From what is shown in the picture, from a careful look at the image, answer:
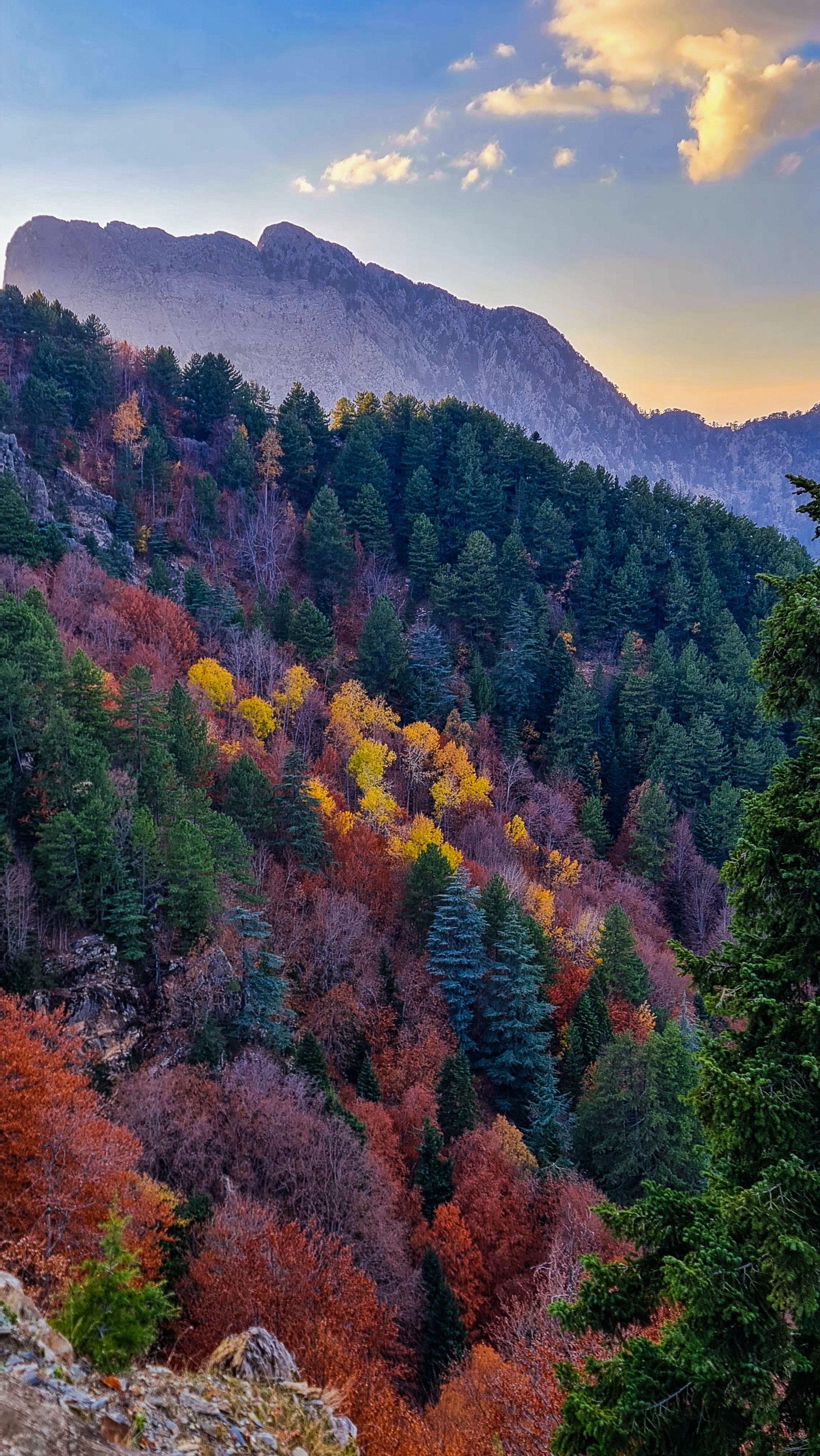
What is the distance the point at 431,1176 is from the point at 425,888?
14.4 metres

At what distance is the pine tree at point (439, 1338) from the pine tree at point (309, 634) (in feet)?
135

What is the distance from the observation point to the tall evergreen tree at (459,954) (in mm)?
35000

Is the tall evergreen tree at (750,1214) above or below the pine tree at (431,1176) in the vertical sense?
above

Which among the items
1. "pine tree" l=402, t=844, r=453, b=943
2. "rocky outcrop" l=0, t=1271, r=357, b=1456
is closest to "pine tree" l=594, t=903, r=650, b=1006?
"pine tree" l=402, t=844, r=453, b=943

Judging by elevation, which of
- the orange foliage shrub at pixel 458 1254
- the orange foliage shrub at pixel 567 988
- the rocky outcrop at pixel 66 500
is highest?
the rocky outcrop at pixel 66 500

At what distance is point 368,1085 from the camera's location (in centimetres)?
2895

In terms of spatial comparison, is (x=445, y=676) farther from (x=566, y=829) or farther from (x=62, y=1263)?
(x=62, y=1263)

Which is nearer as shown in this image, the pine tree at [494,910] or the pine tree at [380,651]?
the pine tree at [494,910]

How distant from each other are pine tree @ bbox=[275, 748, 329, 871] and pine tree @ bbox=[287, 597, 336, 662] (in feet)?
56.6

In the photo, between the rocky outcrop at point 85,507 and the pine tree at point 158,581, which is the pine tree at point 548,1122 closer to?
the pine tree at point 158,581

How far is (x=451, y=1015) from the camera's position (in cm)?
3544

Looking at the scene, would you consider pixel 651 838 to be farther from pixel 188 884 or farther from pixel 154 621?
pixel 188 884

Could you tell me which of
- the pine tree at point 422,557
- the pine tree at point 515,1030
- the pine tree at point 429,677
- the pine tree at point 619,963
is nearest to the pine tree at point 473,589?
the pine tree at point 422,557

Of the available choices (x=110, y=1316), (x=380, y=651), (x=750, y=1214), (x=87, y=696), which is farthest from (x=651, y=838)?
(x=750, y=1214)
